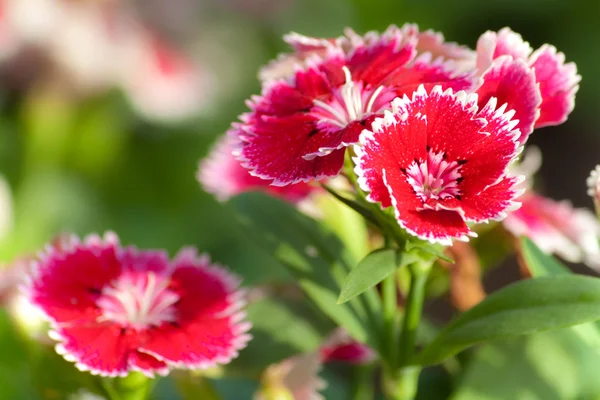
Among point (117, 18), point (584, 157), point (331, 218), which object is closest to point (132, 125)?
point (117, 18)

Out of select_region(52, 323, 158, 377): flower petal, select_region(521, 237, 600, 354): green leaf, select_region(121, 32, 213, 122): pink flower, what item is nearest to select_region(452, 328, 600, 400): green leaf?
select_region(521, 237, 600, 354): green leaf

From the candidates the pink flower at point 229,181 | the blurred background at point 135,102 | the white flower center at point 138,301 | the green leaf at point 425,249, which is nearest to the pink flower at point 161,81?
the blurred background at point 135,102

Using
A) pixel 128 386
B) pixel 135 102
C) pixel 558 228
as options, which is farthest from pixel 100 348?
pixel 135 102

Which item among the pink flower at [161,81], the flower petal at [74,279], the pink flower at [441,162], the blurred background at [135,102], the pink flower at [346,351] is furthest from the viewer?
the pink flower at [161,81]

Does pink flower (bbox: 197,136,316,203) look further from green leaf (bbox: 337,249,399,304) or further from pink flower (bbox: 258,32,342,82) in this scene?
green leaf (bbox: 337,249,399,304)

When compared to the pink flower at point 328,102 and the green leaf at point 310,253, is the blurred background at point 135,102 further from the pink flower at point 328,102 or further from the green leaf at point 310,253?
the pink flower at point 328,102

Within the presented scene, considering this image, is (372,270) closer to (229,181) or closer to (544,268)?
(544,268)

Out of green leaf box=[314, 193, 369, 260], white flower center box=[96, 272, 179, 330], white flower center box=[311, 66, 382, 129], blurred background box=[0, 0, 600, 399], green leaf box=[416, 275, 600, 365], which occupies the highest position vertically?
blurred background box=[0, 0, 600, 399]
